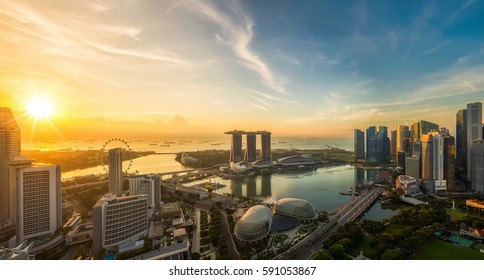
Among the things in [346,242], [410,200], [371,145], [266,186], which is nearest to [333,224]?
[346,242]

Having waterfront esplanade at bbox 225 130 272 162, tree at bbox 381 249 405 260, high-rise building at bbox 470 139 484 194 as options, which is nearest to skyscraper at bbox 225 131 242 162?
waterfront esplanade at bbox 225 130 272 162

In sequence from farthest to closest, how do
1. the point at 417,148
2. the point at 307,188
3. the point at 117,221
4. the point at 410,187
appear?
the point at 417,148 → the point at 307,188 → the point at 410,187 → the point at 117,221

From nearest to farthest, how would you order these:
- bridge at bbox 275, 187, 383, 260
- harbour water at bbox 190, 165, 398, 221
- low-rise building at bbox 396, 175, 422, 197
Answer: bridge at bbox 275, 187, 383, 260 → harbour water at bbox 190, 165, 398, 221 → low-rise building at bbox 396, 175, 422, 197

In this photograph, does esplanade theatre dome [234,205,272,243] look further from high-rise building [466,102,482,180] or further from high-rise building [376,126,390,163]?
high-rise building [376,126,390,163]

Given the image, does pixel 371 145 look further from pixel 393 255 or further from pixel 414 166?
pixel 393 255
